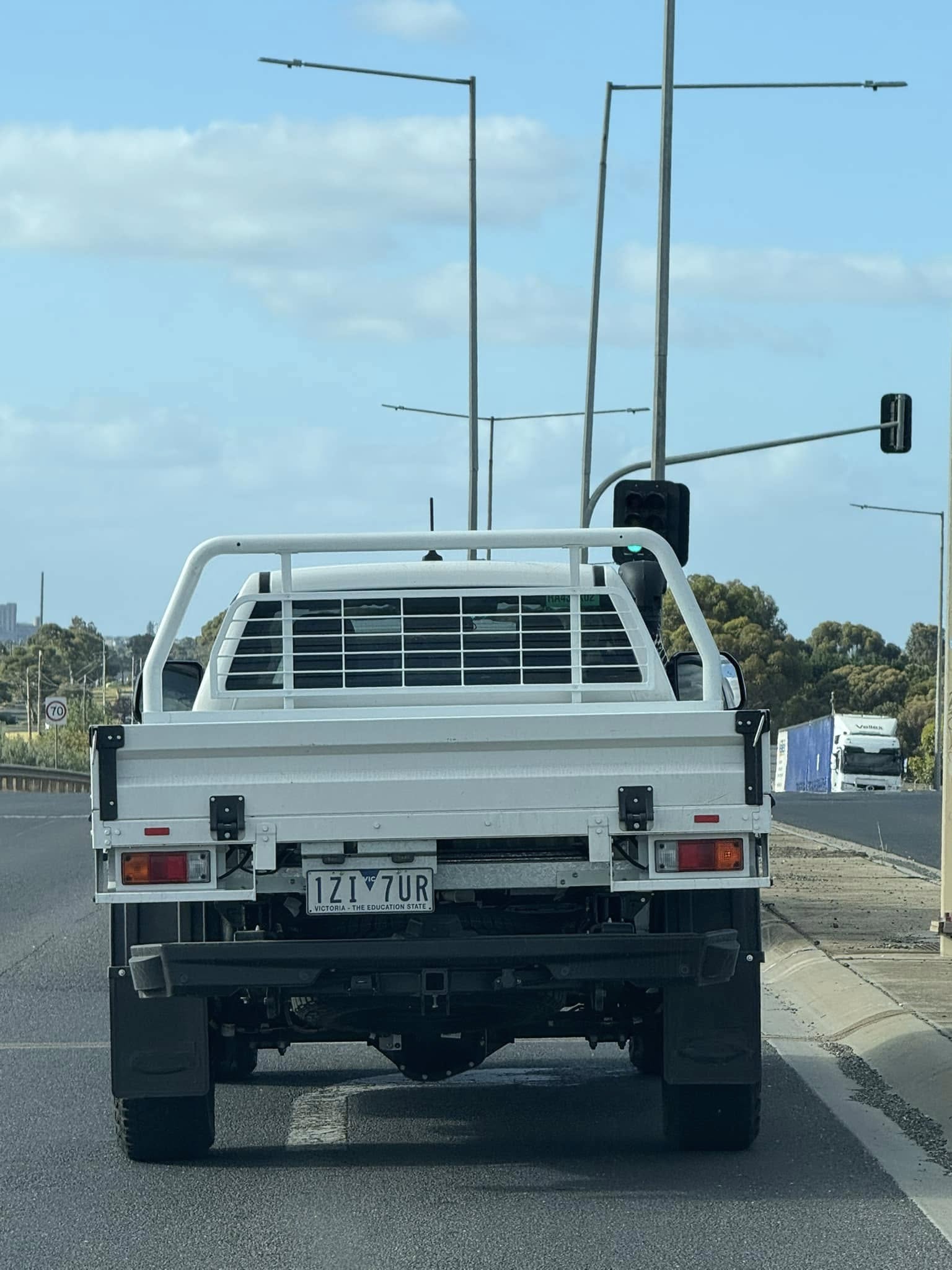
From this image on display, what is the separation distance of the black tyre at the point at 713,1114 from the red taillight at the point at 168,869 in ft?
6.25

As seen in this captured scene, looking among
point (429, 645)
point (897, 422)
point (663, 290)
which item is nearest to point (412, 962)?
point (429, 645)

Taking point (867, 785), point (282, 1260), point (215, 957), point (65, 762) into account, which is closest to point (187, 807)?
→ point (215, 957)

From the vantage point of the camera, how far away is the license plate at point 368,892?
22.3 ft

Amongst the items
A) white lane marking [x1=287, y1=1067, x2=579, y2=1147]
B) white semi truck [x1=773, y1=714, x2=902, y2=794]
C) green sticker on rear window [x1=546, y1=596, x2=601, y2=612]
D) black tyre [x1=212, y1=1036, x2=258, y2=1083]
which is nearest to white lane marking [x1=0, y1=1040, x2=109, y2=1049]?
black tyre [x1=212, y1=1036, x2=258, y2=1083]

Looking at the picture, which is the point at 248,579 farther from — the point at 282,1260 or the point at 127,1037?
the point at 282,1260

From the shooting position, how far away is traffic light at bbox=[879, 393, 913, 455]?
92.0ft

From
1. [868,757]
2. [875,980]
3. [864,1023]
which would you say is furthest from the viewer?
[868,757]

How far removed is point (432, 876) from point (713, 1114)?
148 cm

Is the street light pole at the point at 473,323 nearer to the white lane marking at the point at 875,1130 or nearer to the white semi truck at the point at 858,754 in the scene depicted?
the white lane marking at the point at 875,1130

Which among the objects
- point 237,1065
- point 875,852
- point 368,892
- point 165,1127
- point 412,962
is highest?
point 368,892

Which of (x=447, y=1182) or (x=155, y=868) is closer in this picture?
(x=155, y=868)

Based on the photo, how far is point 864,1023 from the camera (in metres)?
10.2

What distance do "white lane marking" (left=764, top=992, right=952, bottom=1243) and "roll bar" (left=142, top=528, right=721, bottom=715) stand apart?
1.79 m

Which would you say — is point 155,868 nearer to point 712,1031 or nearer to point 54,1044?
point 712,1031
